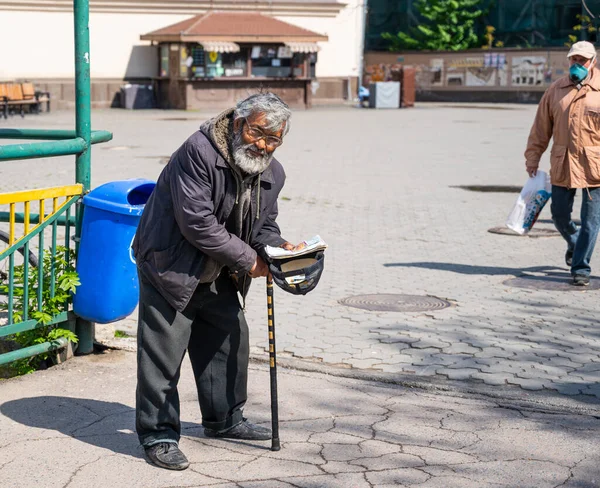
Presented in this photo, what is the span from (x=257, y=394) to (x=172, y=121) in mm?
25100

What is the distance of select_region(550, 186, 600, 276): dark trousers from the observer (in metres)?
7.91

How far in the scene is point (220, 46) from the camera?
36.2 m

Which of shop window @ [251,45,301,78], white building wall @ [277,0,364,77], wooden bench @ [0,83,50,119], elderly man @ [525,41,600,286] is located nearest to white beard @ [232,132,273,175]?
elderly man @ [525,41,600,286]

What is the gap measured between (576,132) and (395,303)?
193 centimetres

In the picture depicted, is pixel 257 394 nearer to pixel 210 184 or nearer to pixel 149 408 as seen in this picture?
pixel 149 408

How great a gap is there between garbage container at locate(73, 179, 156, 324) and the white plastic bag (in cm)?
415

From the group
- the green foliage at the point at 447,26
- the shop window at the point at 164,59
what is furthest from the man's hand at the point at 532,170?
the green foliage at the point at 447,26

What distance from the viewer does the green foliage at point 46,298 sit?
5406mm

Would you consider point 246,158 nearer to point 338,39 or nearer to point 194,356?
point 194,356

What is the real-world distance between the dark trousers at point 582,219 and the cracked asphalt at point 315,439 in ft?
10.1

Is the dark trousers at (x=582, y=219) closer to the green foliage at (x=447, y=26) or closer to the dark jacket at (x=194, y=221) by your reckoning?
the dark jacket at (x=194, y=221)

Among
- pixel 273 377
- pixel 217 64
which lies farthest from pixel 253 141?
pixel 217 64

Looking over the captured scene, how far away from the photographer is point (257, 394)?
17.4 ft

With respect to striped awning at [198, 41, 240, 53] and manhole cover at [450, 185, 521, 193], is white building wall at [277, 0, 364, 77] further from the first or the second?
manhole cover at [450, 185, 521, 193]
